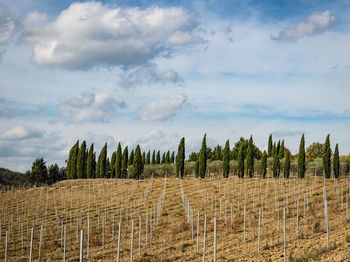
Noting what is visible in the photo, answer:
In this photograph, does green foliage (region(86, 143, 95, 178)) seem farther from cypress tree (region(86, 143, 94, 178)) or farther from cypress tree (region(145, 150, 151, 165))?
cypress tree (region(145, 150, 151, 165))

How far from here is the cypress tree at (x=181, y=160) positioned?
205 feet

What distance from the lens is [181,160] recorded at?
62750mm

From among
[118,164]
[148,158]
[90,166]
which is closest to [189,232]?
[90,166]

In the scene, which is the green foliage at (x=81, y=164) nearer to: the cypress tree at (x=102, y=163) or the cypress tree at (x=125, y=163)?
the cypress tree at (x=102, y=163)

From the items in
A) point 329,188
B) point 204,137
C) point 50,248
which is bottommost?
point 50,248

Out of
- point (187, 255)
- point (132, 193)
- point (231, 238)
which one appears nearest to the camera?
point (187, 255)

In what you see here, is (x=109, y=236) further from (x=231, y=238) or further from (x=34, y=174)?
(x=34, y=174)

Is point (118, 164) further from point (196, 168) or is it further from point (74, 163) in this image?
point (196, 168)

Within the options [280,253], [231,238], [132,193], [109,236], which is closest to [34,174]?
[132,193]

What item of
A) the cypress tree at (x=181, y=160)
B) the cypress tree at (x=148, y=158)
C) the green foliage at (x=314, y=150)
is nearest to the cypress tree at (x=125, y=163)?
the cypress tree at (x=148, y=158)

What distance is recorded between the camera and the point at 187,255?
19.4 metres

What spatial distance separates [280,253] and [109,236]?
1339cm

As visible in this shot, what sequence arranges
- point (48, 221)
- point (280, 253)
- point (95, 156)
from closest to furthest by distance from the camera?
point (280, 253) → point (48, 221) → point (95, 156)

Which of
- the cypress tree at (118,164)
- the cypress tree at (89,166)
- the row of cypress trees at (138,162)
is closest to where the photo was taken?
the row of cypress trees at (138,162)
